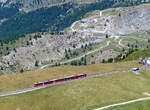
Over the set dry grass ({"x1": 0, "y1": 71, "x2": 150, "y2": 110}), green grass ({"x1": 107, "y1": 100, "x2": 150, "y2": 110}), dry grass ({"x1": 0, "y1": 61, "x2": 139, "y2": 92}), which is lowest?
green grass ({"x1": 107, "y1": 100, "x2": 150, "y2": 110})

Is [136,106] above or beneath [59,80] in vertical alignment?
Answer: beneath

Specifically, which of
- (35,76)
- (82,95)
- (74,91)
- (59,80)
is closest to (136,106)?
(82,95)

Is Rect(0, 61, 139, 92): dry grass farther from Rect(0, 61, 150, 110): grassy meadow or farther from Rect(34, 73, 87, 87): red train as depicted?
Rect(34, 73, 87, 87): red train

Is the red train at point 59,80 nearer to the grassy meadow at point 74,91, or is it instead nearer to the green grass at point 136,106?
the grassy meadow at point 74,91

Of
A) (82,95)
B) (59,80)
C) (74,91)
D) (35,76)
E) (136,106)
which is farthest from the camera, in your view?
(35,76)

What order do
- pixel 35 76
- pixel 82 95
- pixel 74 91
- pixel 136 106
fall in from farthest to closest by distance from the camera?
pixel 35 76
pixel 74 91
pixel 82 95
pixel 136 106

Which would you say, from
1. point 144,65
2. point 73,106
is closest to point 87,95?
point 73,106

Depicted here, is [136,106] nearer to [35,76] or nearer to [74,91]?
[74,91]

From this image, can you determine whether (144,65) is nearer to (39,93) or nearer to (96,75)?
(96,75)

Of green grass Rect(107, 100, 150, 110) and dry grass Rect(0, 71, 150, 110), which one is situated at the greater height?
dry grass Rect(0, 71, 150, 110)

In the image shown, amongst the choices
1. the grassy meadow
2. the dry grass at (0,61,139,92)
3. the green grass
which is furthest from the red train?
the green grass

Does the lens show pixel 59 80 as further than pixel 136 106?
Yes
